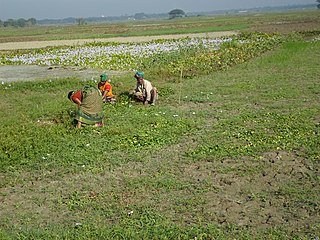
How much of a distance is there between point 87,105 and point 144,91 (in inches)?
90.1

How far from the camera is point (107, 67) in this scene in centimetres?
1733

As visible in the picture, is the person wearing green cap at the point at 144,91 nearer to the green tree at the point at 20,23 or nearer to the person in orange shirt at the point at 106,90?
the person in orange shirt at the point at 106,90

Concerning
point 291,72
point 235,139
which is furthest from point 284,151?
point 291,72

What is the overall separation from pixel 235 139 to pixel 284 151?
0.95 metres

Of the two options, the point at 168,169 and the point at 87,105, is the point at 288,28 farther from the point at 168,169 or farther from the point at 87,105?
the point at 168,169

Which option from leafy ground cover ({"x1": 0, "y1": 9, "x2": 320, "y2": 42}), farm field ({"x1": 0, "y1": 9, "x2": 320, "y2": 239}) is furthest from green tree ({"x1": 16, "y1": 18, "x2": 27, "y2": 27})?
farm field ({"x1": 0, "y1": 9, "x2": 320, "y2": 239})

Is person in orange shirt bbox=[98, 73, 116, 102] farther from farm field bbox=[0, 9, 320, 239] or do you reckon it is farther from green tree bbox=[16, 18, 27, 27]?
green tree bbox=[16, 18, 27, 27]

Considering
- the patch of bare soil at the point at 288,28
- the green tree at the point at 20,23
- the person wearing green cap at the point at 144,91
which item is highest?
the green tree at the point at 20,23

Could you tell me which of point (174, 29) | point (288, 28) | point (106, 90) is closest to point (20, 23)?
point (174, 29)

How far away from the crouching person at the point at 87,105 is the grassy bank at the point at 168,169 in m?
0.29

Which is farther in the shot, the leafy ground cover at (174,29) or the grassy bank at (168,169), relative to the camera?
the leafy ground cover at (174,29)

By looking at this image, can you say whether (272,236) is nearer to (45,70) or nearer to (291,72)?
(291,72)

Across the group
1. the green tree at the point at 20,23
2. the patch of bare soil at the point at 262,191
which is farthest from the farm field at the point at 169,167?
the green tree at the point at 20,23

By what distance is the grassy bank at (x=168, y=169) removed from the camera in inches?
168
